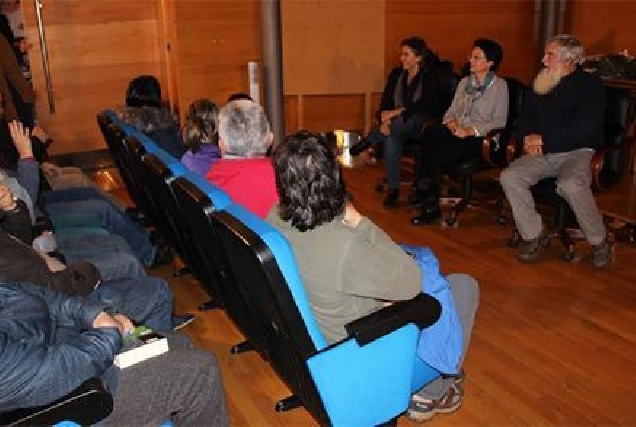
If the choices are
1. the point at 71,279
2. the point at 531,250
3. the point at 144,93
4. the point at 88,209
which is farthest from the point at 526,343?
the point at 144,93

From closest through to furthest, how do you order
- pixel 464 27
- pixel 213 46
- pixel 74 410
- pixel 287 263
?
pixel 74 410 → pixel 287 263 → pixel 213 46 → pixel 464 27

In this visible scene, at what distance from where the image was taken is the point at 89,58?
6.48 metres

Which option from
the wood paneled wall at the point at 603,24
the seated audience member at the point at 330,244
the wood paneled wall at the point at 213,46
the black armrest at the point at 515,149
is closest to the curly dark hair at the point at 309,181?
the seated audience member at the point at 330,244

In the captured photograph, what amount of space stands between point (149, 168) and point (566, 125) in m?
2.50

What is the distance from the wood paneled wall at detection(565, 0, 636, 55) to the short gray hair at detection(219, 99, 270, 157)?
16.1 ft

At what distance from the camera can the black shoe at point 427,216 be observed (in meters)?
4.86

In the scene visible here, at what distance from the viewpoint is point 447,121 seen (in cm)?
494

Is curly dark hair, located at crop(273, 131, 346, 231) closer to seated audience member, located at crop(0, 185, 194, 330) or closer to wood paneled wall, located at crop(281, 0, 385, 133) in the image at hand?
seated audience member, located at crop(0, 185, 194, 330)

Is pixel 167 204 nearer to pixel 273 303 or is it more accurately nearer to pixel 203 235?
pixel 203 235

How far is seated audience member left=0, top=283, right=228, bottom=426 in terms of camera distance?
1.74 m

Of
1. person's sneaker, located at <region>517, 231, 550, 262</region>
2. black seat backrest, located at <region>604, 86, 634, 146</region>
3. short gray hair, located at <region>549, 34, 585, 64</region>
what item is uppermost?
short gray hair, located at <region>549, 34, 585, 64</region>

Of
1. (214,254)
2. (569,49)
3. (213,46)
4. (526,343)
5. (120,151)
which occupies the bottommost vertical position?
(526,343)

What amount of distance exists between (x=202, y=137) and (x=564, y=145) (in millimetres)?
2125

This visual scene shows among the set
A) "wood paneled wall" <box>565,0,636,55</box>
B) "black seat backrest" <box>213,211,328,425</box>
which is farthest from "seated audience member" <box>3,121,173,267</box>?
"wood paneled wall" <box>565,0,636,55</box>
